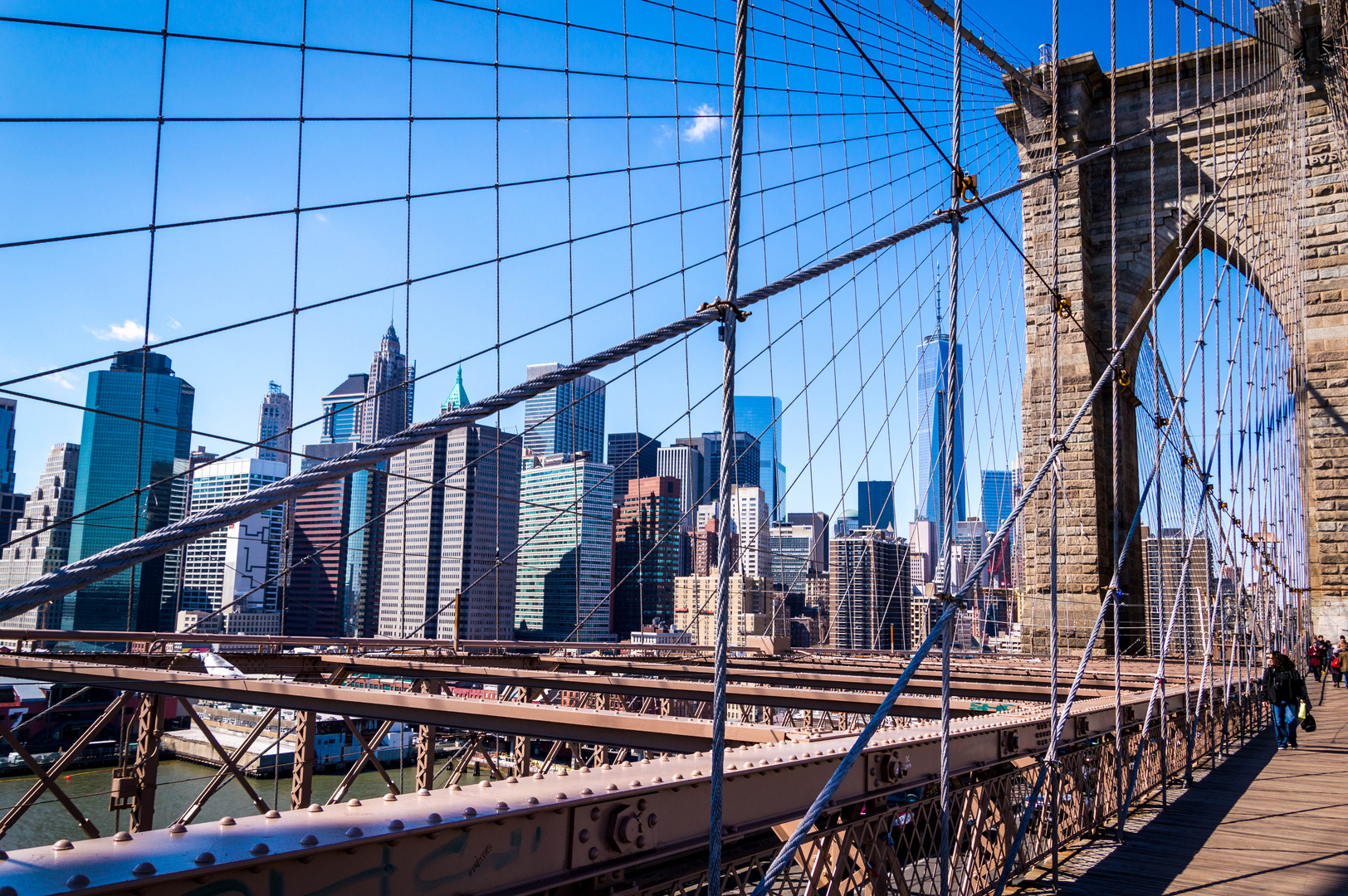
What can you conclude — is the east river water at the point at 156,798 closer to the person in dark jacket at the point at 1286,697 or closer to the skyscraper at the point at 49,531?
the skyscraper at the point at 49,531

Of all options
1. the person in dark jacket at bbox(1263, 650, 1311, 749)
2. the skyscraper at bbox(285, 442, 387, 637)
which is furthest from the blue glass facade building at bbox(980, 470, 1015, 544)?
the skyscraper at bbox(285, 442, 387, 637)

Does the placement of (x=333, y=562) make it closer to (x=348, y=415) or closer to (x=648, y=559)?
(x=648, y=559)

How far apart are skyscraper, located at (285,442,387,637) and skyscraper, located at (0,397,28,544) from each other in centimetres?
515

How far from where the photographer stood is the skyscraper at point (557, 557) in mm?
23391

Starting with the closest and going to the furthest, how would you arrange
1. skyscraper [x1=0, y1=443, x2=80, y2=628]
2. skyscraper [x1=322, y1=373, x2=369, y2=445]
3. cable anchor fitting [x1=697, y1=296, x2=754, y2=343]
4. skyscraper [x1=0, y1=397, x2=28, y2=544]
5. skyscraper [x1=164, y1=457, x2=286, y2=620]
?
cable anchor fitting [x1=697, y1=296, x2=754, y2=343] → skyscraper [x1=0, y1=397, x2=28, y2=544] → skyscraper [x1=0, y1=443, x2=80, y2=628] → skyscraper [x1=164, y1=457, x2=286, y2=620] → skyscraper [x1=322, y1=373, x2=369, y2=445]

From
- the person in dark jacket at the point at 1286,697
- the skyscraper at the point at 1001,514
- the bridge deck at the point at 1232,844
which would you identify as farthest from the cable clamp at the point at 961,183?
the person in dark jacket at the point at 1286,697

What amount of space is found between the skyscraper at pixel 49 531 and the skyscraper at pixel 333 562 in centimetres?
328

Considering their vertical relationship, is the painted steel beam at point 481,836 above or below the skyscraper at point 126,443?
below

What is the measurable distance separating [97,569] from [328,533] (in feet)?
77.6

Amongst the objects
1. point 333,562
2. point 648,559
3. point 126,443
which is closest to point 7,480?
point 126,443

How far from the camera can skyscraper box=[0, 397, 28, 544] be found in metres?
6.64

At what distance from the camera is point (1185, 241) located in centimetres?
1309

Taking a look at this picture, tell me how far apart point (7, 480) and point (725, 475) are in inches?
264

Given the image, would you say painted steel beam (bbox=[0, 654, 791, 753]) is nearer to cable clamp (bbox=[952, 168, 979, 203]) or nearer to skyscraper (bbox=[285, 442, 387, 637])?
cable clamp (bbox=[952, 168, 979, 203])
